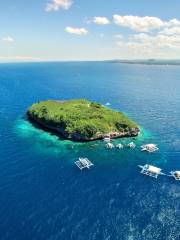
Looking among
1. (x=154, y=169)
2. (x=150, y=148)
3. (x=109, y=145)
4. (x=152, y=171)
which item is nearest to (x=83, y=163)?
(x=109, y=145)

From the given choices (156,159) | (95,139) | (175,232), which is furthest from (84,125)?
(175,232)

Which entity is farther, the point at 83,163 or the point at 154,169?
the point at 83,163

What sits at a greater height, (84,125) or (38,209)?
(84,125)

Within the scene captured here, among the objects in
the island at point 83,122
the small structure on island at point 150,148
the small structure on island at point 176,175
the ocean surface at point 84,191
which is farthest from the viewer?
the island at point 83,122

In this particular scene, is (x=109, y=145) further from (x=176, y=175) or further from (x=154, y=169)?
(x=176, y=175)

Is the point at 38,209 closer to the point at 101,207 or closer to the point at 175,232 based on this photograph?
the point at 101,207

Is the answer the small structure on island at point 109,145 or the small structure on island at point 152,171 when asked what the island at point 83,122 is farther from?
the small structure on island at point 152,171

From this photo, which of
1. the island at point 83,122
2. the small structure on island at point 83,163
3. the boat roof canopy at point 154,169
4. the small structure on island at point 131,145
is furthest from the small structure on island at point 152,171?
the island at point 83,122
